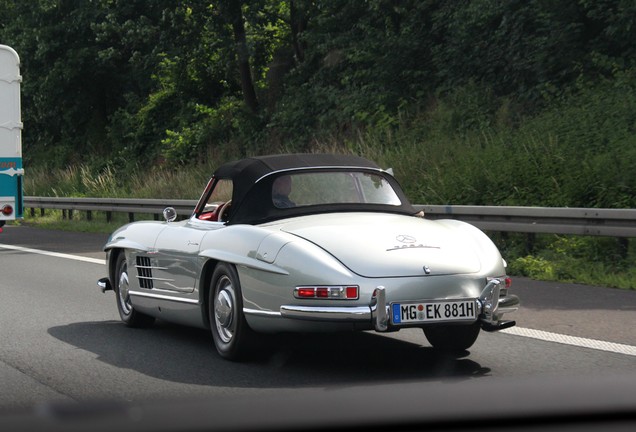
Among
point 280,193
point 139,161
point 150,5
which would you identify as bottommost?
point 139,161

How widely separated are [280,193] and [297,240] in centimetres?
99

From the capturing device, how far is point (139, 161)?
1478 inches

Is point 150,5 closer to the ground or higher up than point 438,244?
higher up

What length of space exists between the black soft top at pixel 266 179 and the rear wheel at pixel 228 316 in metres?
0.44

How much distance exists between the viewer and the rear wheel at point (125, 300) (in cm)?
892

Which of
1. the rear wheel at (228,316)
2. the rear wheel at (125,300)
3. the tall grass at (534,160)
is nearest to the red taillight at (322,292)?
the rear wheel at (228,316)

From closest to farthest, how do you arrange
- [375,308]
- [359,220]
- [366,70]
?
[375,308] < [359,220] < [366,70]

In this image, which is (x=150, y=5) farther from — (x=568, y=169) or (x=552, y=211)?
(x=552, y=211)

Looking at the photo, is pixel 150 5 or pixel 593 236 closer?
pixel 593 236

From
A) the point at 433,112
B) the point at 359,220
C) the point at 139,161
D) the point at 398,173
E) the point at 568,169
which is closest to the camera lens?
the point at 359,220

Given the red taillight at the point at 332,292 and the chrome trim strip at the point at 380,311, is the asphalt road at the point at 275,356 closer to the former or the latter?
the chrome trim strip at the point at 380,311

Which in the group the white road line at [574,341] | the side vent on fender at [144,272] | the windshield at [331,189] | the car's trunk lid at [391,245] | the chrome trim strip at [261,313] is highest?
the windshield at [331,189]

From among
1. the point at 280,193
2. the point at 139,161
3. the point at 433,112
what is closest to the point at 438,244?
the point at 280,193

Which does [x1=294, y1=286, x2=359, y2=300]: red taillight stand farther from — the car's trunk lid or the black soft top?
the black soft top
